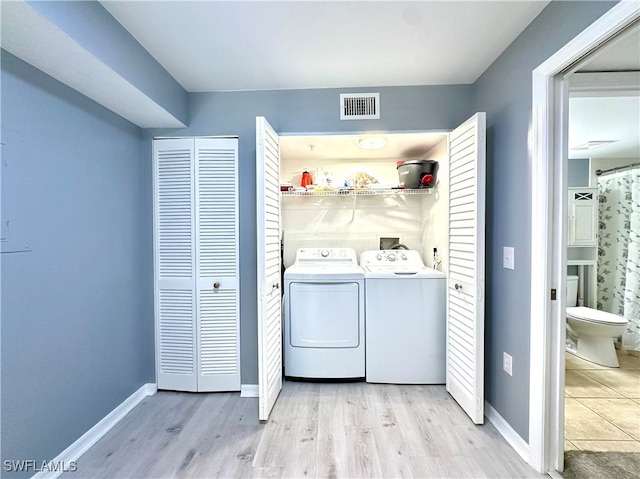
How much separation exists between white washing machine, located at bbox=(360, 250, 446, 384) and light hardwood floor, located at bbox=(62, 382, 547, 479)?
0.15m

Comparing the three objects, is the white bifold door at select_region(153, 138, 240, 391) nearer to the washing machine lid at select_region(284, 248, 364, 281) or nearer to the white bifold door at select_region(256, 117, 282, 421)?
the white bifold door at select_region(256, 117, 282, 421)

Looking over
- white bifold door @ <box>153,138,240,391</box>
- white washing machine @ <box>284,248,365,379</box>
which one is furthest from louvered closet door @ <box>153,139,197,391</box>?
white washing machine @ <box>284,248,365,379</box>

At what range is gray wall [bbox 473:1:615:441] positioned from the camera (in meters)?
1.48

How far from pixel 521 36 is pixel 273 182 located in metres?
→ 1.75

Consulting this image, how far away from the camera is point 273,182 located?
6.77 feet

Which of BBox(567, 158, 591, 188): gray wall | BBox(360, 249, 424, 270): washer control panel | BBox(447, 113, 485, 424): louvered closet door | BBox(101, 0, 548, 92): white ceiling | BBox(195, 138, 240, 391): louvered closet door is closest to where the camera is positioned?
BBox(101, 0, 548, 92): white ceiling

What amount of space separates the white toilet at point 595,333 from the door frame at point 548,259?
180 centimetres

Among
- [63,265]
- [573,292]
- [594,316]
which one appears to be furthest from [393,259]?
[63,265]

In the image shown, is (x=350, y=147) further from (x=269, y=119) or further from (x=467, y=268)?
(x=467, y=268)

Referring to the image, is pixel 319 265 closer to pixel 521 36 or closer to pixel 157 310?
pixel 157 310

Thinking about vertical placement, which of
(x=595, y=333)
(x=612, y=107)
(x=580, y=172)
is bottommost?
(x=595, y=333)

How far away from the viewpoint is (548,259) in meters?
1.42

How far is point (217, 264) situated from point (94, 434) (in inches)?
49.7

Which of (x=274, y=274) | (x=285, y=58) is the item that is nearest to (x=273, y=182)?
(x=274, y=274)
